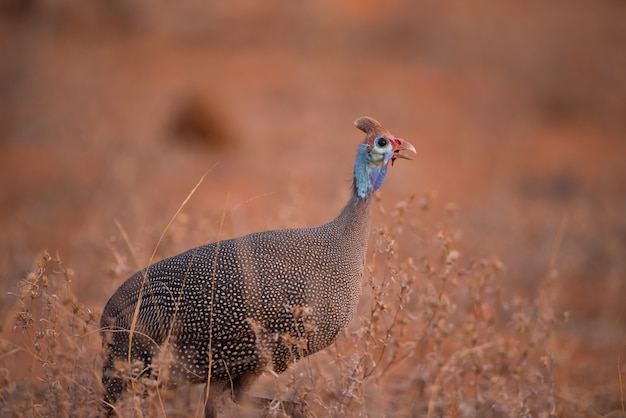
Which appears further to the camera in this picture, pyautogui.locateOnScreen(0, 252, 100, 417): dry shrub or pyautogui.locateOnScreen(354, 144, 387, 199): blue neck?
pyautogui.locateOnScreen(354, 144, 387, 199): blue neck

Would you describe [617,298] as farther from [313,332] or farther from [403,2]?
[403,2]

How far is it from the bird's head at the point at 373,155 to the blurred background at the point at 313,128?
1.55 feet

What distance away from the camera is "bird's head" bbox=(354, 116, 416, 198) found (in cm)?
312

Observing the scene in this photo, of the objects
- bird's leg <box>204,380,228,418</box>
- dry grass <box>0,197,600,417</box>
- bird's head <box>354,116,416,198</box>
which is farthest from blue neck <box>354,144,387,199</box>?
bird's leg <box>204,380,228,418</box>

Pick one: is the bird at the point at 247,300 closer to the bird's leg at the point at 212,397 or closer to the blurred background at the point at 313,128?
the bird's leg at the point at 212,397

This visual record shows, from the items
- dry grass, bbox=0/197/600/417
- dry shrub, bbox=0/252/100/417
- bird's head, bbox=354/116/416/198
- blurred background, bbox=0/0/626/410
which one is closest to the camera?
dry shrub, bbox=0/252/100/417

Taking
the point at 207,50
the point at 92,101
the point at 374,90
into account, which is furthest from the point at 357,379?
the point at 207,50

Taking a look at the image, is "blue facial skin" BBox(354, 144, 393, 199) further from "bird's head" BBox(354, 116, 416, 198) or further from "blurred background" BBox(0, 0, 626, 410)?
"blurred background" BBox(0, 0, 626, 410)

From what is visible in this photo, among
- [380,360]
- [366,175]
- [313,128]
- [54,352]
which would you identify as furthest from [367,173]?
[313,128]

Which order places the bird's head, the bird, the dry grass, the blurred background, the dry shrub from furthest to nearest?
the blurred background < the bird's head < the bird < the dry grass < the dry shrub

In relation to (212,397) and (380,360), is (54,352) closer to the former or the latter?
(212,397)

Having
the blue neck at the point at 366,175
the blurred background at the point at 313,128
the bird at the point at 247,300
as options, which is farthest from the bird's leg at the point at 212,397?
the blue neck at the point at 366,175

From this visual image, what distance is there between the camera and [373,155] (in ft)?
10.3

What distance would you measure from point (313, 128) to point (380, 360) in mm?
9470
